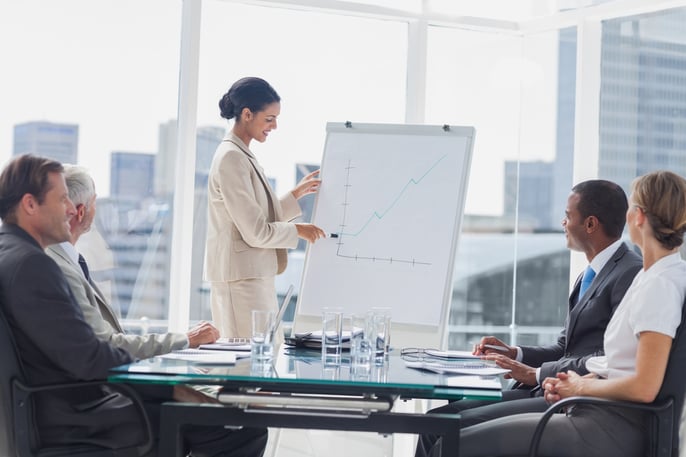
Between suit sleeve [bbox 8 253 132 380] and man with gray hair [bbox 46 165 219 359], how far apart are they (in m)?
0.15

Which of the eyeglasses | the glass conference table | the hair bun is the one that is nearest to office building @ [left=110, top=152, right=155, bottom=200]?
the hair bun

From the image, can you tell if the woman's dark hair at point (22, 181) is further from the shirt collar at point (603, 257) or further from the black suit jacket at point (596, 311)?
the shirt collar at point (603, 257)

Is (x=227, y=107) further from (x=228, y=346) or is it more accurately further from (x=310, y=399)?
(x=310, y=399)

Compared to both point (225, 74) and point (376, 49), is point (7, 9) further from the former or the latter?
point (376, 49)

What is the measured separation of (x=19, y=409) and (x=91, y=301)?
0.42 meters

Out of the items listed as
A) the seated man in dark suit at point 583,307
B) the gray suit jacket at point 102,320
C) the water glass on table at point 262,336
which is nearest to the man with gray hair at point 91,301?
the gray suit jacket at point 102,320

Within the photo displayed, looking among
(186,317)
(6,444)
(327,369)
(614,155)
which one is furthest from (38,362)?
(614,155)

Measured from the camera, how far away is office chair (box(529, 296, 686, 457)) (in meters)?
2.13

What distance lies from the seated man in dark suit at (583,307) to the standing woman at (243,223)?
112cm

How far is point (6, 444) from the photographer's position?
224 cm

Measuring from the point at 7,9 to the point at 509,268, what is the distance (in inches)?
123

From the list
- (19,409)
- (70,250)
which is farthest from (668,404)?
(70,250)

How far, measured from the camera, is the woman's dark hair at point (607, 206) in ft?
9.15

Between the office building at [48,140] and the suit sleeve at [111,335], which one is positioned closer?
the suit sleeve at [111,335]
